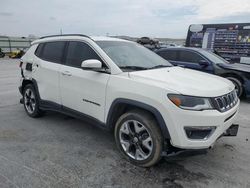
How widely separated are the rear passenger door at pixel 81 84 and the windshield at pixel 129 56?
24 centimetres

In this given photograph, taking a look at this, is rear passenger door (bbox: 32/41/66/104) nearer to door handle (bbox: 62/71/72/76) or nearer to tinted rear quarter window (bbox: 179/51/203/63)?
door handle (bbox: 62/71/72/76)

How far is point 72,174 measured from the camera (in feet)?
10.1

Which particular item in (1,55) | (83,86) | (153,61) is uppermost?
(153,61)

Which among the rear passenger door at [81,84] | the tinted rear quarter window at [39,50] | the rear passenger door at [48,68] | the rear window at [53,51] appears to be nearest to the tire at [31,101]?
the rear passenger door at [48,68]

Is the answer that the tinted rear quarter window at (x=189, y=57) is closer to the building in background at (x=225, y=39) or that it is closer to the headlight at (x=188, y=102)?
the building in background at (x=225, y=39)

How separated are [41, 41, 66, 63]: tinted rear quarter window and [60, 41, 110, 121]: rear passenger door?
237 mm

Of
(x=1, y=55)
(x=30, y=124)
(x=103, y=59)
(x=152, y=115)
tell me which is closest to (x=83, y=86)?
(x=103, y=59)

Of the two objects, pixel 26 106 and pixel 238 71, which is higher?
pixel 238 71

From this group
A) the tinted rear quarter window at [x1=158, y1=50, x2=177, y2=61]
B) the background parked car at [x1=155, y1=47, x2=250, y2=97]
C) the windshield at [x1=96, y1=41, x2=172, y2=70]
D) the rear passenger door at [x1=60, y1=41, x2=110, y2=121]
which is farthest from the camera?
the tinted rear quarter window at [x1=158, y1=50, x2=177, y2=61]

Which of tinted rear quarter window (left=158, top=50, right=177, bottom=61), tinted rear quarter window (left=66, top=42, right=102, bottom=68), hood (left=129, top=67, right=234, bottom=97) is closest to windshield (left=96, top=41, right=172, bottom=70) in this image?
tinted rear quarter window (left=66, top=42, right=102, bottom=68)

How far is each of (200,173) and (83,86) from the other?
6.80ft

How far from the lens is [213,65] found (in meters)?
7.44

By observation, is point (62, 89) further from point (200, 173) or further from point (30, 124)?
point (200, 173)

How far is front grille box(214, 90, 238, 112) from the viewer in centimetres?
295
